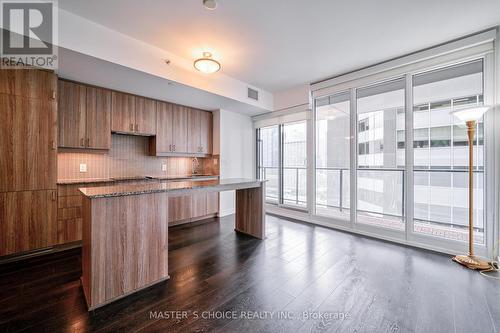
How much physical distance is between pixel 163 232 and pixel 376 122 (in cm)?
359

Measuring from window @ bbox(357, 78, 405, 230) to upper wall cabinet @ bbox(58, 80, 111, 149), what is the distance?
4.26m

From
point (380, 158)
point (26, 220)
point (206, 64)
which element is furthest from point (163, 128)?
point (380, 158)

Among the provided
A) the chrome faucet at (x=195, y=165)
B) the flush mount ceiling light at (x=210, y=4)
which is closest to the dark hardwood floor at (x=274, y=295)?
the chrome faucet at (x=195, y=165)

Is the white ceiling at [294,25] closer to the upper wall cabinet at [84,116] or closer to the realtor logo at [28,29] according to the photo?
the realtor logo at [28,29]

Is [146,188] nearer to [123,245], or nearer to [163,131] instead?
[123,245]

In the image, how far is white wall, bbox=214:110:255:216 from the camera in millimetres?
4809

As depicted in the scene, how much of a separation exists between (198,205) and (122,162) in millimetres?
1638

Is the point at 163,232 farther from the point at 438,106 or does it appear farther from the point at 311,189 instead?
the point at 438,106

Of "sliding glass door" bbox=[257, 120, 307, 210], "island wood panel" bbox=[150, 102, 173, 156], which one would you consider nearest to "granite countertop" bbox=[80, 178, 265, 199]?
"island wood panel" bbox=[150, 102, 173, 156]

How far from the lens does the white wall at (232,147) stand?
15.8 feet

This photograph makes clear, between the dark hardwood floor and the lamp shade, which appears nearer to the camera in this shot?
the dark hardwood floor

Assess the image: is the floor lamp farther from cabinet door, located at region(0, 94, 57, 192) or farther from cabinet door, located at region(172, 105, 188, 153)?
cabinet door, located at region(0, 94, 57, 192)

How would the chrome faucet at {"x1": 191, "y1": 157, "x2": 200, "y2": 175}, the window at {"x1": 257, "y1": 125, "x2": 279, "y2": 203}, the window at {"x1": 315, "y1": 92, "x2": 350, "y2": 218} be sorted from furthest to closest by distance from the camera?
1. the window at {"x1": 257, "y1": 125, "x2": 279, "y2": 203}
2. the chrome faucet at {"x1": 191, "y1": 157, "x2": 200, "y2": 175}
3. the window at {"x1": 315, "y1": 92, "x2": 350, "y2": 218}

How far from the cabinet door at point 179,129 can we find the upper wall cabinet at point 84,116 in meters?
1.13
